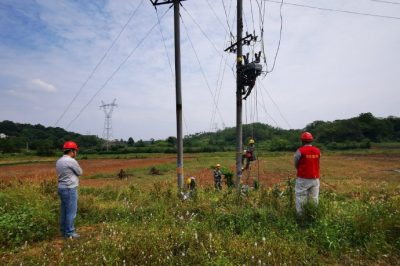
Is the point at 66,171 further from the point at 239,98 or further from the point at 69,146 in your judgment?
the point at 239,98

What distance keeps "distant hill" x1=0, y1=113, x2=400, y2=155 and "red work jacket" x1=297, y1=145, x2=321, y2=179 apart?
5414 cm

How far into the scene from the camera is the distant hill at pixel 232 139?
68125 mm

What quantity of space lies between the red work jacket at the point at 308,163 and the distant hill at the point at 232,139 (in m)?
54.1

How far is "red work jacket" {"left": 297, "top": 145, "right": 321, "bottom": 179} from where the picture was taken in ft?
19.9

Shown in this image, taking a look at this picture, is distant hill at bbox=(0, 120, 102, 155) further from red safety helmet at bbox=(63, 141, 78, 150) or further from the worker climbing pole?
red safety helmet at bbox=(63, 141, 78, 150)

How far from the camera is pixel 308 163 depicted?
20.0 feet

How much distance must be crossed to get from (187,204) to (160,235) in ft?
6.57

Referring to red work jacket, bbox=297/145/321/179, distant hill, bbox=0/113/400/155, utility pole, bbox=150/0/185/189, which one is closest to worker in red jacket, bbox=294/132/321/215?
red work jacket, bbox=297/145/321/179

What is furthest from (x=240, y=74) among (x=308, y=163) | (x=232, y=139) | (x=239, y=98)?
(x=232, y=139)

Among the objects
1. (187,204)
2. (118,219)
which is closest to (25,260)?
(118,219)

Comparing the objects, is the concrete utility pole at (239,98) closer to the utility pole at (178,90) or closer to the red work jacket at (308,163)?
the utility pole at (178,90)

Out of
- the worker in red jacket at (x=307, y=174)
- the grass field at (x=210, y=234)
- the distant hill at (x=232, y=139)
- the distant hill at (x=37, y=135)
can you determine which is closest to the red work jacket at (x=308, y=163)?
the worker in red jacket at (x=307, y=174)

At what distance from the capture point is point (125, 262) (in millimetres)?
4055

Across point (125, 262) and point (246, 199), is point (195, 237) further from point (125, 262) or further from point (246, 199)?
point (246, 199)
